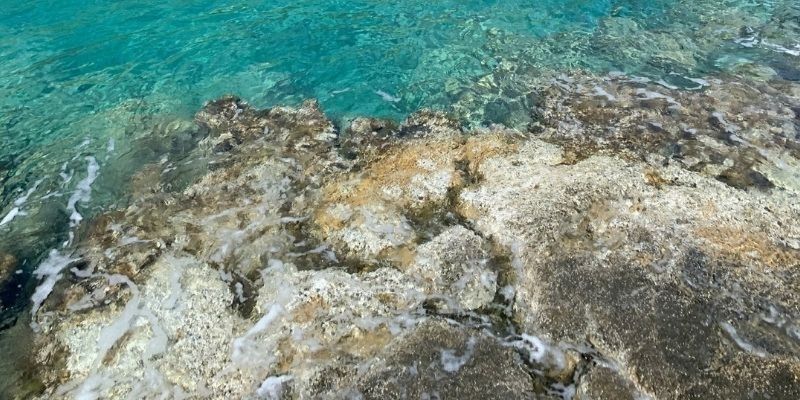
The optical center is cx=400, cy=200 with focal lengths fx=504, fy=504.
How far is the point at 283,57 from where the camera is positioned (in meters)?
15.7

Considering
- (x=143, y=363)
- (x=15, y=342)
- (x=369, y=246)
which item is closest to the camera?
(x=143, y=363)

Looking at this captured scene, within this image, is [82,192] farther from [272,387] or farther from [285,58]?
[272,387]

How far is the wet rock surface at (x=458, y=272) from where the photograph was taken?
21.5 ft

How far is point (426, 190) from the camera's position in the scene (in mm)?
9469

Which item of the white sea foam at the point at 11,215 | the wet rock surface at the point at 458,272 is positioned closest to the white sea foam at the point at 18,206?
the white sea foam at the point at 11,215

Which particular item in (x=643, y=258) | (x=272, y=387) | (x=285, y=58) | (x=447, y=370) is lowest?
(x=272, y=387)

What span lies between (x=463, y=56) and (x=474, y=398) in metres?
11.2

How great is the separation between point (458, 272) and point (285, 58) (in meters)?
10.5

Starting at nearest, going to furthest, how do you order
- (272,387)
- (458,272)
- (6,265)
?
(272,387), (458,272), (6,265)

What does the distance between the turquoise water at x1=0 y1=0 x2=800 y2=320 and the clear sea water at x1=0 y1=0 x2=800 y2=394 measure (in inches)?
2.2

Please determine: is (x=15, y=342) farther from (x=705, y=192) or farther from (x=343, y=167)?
(x=705, y=192)

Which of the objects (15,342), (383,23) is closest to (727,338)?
(15,342)

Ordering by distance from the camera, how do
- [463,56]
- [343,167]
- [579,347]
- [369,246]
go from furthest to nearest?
[463,56], [343,167], [369,246], [579,347]

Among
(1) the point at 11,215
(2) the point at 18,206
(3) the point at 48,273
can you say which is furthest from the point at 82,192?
(3) the point at 48,273
